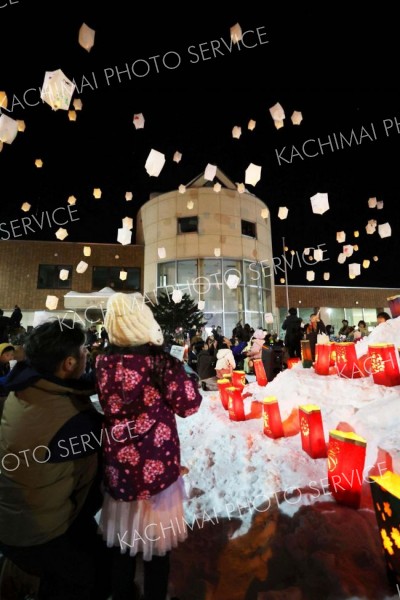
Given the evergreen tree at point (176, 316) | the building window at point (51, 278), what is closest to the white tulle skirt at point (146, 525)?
the evergreen tree at point (176, 316)

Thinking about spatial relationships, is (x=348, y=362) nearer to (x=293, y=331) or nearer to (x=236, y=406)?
(x=236, y=406)

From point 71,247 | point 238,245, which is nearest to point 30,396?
point 238,245

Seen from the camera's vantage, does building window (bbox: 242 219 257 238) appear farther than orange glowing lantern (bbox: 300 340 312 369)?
Yes

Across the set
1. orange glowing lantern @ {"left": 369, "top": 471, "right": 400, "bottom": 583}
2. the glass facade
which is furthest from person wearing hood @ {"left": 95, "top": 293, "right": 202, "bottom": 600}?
the glass facade

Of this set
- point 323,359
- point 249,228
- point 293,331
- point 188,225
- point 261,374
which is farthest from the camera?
point 249,228

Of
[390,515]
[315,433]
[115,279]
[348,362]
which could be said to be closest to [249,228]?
[115,279]

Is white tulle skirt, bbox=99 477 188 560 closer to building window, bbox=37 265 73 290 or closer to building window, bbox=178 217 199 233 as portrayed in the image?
building window, bbox=178 217 199 233

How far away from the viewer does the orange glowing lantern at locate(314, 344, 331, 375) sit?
484cm

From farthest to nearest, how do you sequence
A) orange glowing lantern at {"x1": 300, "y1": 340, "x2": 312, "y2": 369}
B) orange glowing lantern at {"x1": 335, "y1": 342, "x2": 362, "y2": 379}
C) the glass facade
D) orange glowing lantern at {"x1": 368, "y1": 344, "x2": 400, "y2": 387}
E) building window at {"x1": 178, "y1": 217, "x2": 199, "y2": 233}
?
building window at {"x1": 178, "y1": 217, "x2": 199, "y2": 233} < the glass facade < orange glowing lantern at {"x1": 300, "y1": 340, "x2": 312, "y2": 369} < orange glowing lantern at {"x1": 335, "y1": 342, "x2": 362, "y2": 379} < orange glowing lantern at {"x1": 368, "y1": 344, "x2": 400, "y2": 387}

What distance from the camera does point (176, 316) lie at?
1712 cm

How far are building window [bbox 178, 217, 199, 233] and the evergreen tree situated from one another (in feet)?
17.8

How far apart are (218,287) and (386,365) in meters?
16.6

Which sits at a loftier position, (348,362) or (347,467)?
(348,362)

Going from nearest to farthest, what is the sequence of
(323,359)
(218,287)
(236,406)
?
(323,359) → (236,406) → (218,287)
